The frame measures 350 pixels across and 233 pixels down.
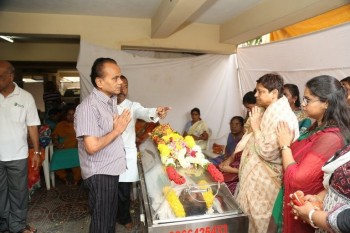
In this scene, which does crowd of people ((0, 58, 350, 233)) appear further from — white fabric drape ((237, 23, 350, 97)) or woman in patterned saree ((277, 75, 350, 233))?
white fabric drape ((237, 23, 350, 97))

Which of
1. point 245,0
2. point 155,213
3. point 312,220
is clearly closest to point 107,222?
point 155,213

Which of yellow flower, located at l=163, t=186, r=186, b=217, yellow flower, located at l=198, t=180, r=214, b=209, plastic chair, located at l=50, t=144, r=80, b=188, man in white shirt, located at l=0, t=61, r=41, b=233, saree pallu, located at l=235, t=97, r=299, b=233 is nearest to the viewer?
yellow flower, located at l=163, t=186, r=186, b=217

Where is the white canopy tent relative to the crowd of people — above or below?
above

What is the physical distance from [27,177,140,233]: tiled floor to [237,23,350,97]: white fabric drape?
317 centimetres

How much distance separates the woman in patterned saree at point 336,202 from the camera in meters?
1.17

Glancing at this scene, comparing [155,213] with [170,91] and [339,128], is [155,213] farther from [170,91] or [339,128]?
[170,91]

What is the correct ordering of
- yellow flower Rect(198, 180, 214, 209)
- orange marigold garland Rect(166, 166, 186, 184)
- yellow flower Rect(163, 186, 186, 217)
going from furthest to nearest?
orange marigold garland Rect(166, 166, 186, 184) < yellow flower Rect(198, 180, 214, 209) < yellow flower Rect(163, 186, 186, 217)

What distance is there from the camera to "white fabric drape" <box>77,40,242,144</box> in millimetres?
5066

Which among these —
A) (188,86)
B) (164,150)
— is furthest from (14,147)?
(188,86)

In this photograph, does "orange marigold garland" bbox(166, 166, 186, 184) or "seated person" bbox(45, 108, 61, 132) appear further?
"seated person" bbox(45, 108, 61, 132)

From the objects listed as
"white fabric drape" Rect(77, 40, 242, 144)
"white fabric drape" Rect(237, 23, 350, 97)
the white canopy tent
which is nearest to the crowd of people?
"white fabric drape" Rect(237, 23, 350, 97)

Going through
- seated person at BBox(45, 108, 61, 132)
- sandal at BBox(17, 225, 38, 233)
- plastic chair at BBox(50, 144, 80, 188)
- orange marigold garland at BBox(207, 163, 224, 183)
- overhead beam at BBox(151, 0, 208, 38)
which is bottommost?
sandal at BBox(17, 225, 38, 233)

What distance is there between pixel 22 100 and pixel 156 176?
1746mm

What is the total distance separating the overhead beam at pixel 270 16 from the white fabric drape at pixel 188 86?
80cm
